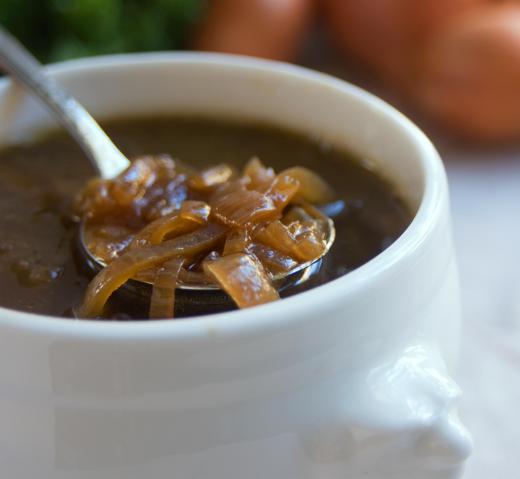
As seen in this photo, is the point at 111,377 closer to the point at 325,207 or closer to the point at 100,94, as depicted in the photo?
the point at 325,207

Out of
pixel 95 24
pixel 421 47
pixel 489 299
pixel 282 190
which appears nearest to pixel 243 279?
pixel 282 190

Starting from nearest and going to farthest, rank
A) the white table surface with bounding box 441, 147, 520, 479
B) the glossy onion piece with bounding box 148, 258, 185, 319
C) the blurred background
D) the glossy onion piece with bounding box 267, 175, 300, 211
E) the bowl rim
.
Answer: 1. the bowl rim
2. the glossy onion piece with bounding box 148, 258, 185, 319
3. the glossy onion piece with bounding box 267, 175, 300, 211
4. the white table surface with bounding box 441, 147, 520, 479
5. the blurred background

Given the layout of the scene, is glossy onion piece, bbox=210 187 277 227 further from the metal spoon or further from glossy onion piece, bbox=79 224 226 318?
the metal spoon

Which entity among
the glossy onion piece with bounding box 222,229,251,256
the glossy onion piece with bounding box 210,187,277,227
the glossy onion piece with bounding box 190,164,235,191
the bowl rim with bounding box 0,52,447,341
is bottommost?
the glossy onion piece with bounding box 190,164,235,191

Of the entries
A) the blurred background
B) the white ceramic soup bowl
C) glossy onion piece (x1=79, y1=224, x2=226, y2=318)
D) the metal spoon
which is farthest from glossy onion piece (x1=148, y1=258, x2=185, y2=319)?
the blurred background

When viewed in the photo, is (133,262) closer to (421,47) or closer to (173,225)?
(173,225)

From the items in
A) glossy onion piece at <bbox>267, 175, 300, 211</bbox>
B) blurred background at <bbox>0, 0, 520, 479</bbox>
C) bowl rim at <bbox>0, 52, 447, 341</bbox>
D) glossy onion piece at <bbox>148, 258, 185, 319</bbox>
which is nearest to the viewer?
bowl rim at <bbox>0, 52, 447, 341</bbox>

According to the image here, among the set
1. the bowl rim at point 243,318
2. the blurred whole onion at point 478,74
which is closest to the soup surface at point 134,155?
the bowl rim at point 243,318
